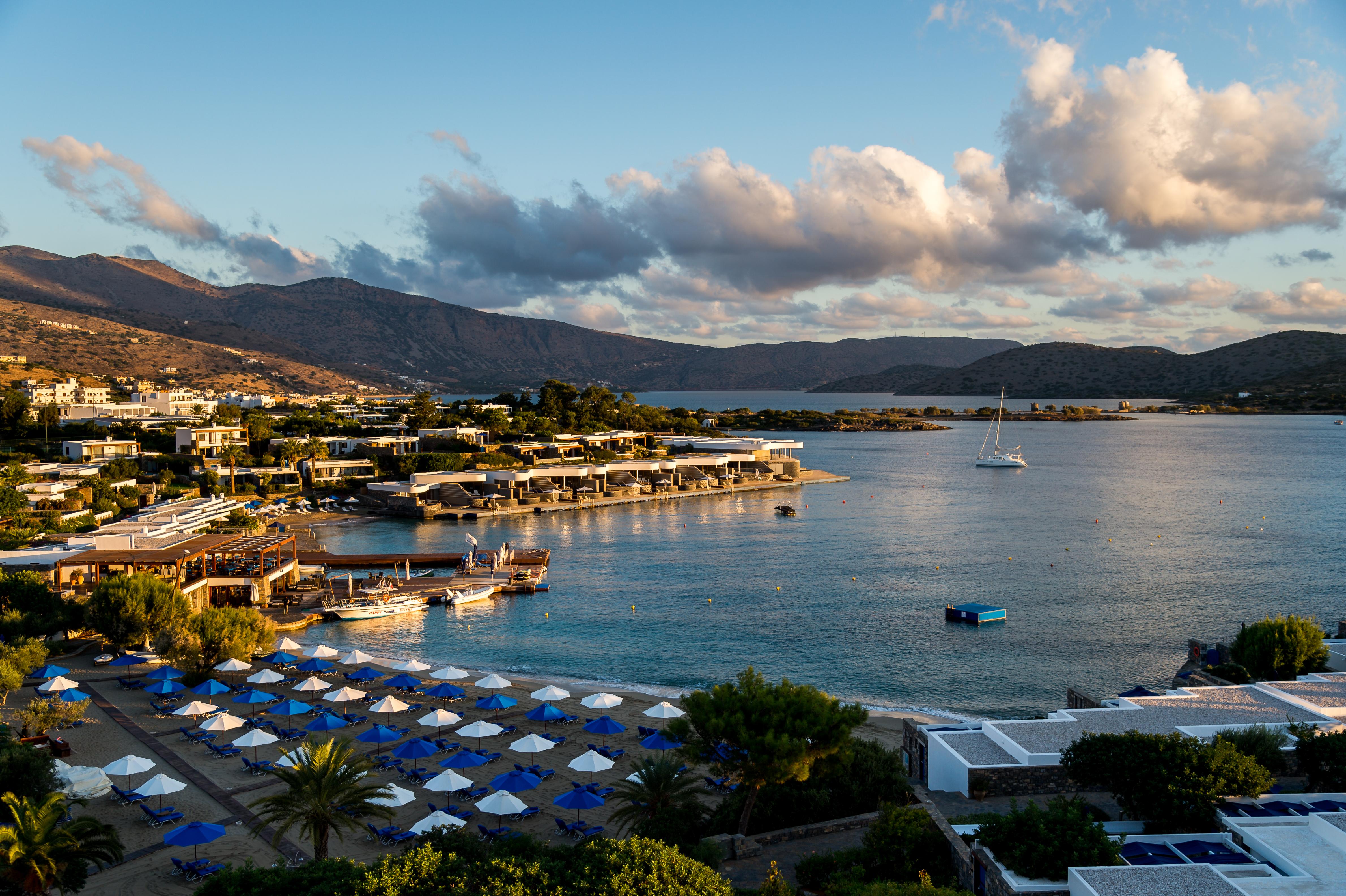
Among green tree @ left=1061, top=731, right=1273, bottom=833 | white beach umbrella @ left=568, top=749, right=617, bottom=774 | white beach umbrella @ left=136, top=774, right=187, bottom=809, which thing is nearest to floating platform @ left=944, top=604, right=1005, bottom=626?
green tree @ left=1061, top=731, right=1273, bottom=833

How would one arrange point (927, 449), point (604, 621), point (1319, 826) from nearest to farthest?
point (1319, 826)
point (604, 621)
point (927, 449)

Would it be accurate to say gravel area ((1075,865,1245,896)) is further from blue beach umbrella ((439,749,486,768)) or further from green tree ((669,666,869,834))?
blue beach umbrella ((439,749,486,768))

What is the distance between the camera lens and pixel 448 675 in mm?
25969

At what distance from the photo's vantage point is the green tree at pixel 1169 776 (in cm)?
1301

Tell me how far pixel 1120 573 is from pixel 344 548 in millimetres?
46695

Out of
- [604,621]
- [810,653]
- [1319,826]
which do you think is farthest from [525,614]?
[1319,826]


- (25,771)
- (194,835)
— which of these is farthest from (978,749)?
(25,771)

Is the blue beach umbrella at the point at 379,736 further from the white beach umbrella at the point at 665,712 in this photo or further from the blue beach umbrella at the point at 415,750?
the white beach umbrella at the point at 665,712

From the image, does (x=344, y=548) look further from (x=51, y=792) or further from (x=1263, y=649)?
(x=1263, y=649)

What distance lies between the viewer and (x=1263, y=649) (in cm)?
2323

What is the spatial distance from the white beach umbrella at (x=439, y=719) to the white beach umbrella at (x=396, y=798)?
360cm

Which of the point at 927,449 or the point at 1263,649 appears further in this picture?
the point at 927,449

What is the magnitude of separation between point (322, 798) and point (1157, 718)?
646 inches

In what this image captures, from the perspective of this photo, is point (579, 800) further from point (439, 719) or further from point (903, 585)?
point (903, 585)
